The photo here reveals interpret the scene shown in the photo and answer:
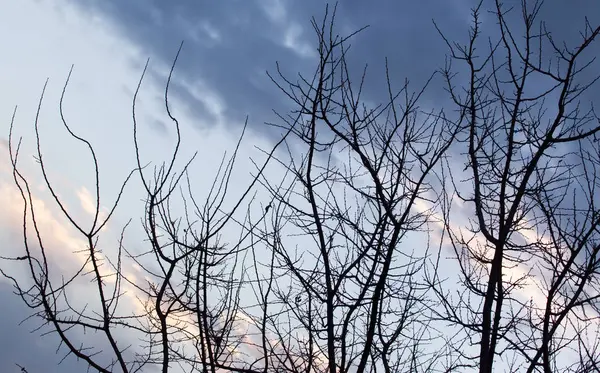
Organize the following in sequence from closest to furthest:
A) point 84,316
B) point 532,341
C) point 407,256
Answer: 1. point 84,316
2. point 407,256
3. point 532,341

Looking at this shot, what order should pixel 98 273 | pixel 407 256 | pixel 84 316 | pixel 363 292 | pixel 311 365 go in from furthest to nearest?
pixel 407 256
pixel 363 292
pixel 311 365
pixel 84 316
pixel 98 273

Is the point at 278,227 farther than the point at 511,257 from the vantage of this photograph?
No

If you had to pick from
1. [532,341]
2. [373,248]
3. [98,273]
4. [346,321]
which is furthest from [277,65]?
[532,341]

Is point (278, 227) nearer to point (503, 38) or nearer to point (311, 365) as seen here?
point (311, 365)

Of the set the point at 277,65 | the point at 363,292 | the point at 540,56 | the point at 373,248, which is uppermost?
the point at 540,56

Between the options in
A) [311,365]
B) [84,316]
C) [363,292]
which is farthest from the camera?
[363,292]

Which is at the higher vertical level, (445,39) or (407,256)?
(445,39)

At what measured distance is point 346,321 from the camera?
173 inches

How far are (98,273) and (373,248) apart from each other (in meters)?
2.24

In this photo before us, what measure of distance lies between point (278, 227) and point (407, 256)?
1100 millimetres

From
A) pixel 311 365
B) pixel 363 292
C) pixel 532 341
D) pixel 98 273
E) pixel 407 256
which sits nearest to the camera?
pixel 98 273

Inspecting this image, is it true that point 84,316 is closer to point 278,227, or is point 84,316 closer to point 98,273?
point 98,273

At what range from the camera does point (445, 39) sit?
18.7 ft

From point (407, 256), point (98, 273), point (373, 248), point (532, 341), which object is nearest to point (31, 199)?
point (98, 273)
